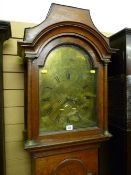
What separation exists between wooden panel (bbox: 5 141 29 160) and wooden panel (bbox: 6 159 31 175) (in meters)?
0.03

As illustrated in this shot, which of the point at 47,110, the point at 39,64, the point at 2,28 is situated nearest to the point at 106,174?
the point at 47,110

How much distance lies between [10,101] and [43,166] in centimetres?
57

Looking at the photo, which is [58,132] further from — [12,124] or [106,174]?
[106,174]

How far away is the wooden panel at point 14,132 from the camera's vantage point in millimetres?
1558

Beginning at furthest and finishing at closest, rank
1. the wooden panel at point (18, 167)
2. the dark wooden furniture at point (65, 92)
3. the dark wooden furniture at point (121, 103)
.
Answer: the wooden panel at point (18, 167)
the dark wooden furniture at point (121, 103)
the dark wooden furniture at point (65, 92)

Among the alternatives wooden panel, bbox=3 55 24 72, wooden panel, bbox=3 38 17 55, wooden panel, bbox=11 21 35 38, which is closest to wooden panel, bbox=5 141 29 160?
wooden panel, bbox=3 55 24 72

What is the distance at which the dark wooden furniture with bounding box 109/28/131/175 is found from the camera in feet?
4.79

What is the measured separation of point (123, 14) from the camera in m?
1.97

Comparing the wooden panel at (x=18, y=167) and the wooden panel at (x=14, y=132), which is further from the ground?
the wooden panel at (x=14, y=132)

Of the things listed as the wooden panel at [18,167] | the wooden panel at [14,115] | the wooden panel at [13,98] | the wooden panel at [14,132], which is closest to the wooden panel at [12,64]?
the wooden panel at [13,98]

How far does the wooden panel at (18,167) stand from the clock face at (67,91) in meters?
0.52

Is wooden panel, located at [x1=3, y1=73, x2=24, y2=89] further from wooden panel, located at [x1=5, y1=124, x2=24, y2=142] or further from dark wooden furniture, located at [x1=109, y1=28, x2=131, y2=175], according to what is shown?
dark wooden furniture, located at [x1=109, y1=28, x2=131, y2=175]

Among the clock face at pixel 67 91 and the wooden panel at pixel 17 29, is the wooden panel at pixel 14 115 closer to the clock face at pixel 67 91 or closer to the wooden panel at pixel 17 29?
the clock face at pixel 67 91

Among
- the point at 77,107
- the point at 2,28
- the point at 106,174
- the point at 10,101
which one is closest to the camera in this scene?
the point at 2,28
